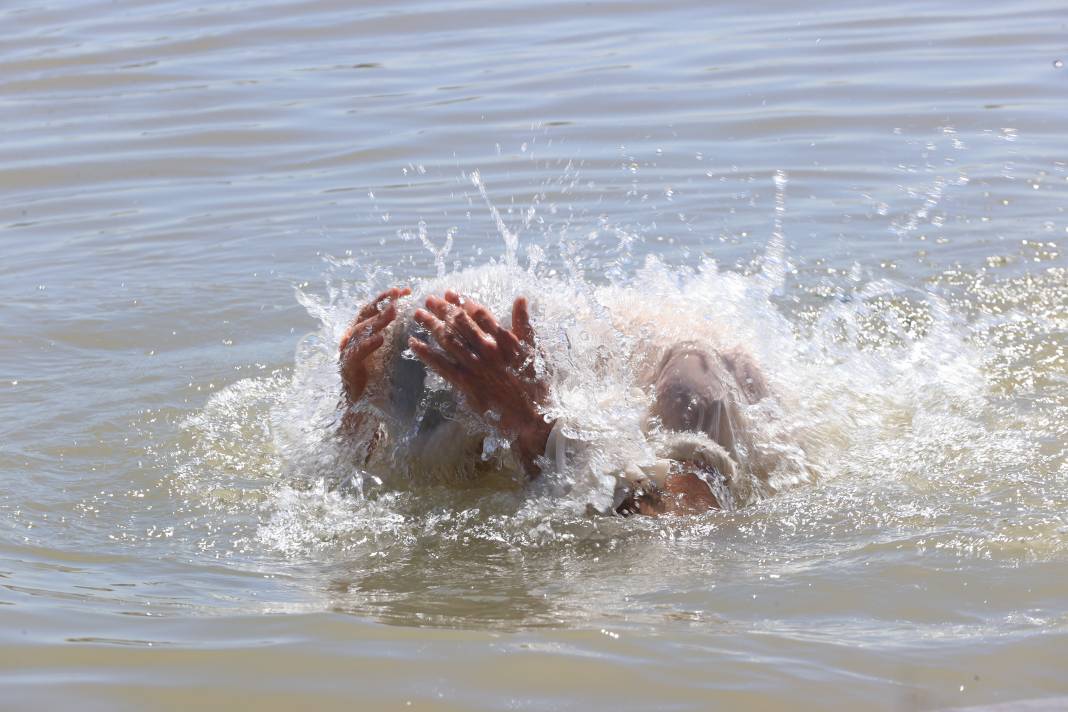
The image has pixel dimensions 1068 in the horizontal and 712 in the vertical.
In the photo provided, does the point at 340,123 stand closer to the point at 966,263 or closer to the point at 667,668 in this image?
the point at 966,263

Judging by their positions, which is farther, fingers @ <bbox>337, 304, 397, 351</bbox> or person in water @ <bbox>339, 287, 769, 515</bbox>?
fingers @ <bbox>337, 304, 397, 351</bbox>

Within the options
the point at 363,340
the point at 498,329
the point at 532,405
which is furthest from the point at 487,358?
the point at 363,340

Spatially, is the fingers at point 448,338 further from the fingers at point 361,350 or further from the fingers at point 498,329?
the fingers at point 361,350

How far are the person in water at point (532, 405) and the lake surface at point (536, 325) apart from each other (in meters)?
0.13

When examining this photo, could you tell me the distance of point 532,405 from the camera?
4.48 metres

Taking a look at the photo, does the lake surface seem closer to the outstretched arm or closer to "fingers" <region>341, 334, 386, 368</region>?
the outstretched arm

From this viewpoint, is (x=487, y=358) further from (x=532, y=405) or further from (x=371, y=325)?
(x=371, y=325)

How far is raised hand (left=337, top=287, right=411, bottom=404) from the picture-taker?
460 cm

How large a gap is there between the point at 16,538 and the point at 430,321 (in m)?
1.47

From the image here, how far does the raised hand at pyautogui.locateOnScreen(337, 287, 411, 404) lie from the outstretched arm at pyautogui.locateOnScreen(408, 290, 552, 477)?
0.19m

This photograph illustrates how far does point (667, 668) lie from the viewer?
3.51m

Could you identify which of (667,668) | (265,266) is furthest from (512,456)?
(265,266)

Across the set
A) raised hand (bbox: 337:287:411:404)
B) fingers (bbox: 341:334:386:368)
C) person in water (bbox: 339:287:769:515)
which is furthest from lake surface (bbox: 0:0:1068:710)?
fingers (bbox: 341:334:386:368)

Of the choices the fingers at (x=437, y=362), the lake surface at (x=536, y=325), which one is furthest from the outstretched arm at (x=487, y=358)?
the lake surface at (x=536, y=325)
